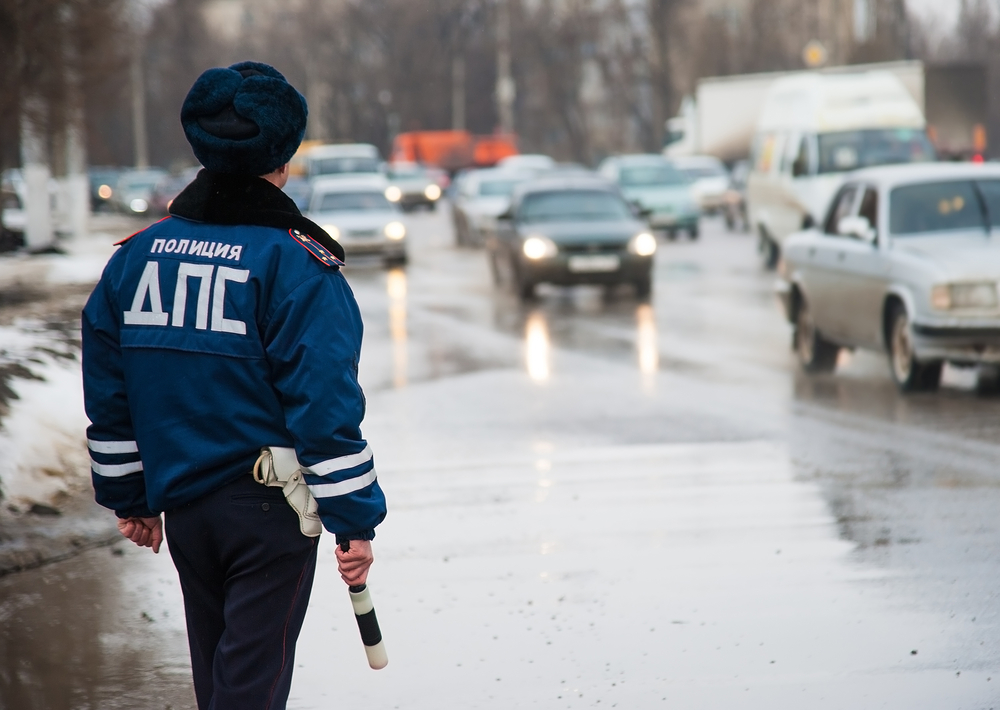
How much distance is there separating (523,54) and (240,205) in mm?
86006

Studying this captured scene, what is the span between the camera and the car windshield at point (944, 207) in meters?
11.5

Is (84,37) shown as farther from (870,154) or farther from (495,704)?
(495,704)

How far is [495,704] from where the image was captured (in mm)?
4652

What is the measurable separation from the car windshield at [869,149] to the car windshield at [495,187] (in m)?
10.2

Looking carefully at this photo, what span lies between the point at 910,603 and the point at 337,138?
9533 centimetres

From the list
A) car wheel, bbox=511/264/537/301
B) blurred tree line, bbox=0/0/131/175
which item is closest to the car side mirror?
car wheel, bbox=511/264/537/301

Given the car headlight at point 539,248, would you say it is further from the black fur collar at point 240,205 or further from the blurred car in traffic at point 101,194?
the blurred car in traffic at point 101,194

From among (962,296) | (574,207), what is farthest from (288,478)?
(574,207)

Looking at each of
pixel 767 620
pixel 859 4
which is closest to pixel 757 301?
pixel 767 620

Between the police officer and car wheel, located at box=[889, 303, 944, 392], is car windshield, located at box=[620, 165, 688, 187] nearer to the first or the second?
car wheel, located at box=[889, 303, 944, 392]

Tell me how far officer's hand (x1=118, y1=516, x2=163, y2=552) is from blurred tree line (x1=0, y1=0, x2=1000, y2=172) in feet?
164

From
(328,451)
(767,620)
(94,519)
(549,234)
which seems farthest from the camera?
(549,234)

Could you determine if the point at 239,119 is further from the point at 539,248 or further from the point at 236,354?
the point at 539,248

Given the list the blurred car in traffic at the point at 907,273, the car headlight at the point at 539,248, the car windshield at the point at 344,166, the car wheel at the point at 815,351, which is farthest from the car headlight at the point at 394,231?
the car windshield at the point at 344,166
